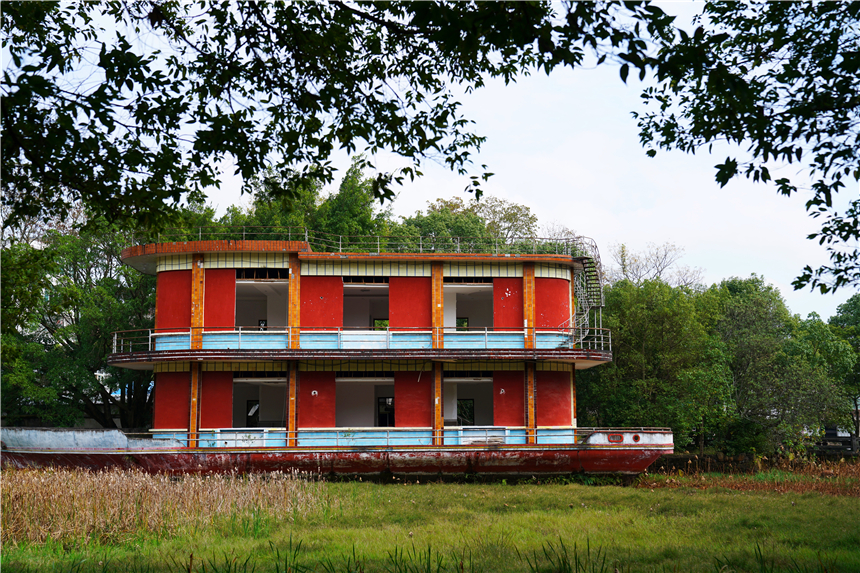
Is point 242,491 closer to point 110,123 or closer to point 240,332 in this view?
point 110,123

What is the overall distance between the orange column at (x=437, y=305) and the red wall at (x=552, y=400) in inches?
146

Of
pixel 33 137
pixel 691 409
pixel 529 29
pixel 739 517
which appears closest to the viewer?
pixel 529 29

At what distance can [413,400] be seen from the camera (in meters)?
25.4

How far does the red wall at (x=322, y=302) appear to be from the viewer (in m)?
25.2

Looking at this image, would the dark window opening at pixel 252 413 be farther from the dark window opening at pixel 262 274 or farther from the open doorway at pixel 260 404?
the dark window opening at pixel 262 274

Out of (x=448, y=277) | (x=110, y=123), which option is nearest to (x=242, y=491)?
(x=110, y=123)

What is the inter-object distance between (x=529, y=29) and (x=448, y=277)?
2021cm

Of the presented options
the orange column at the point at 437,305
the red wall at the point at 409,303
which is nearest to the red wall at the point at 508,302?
the orange column at the point at 437,305

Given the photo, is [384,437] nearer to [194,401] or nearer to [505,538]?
[194,401]

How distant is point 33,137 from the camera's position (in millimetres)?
8133

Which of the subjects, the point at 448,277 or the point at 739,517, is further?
the point at 448,277

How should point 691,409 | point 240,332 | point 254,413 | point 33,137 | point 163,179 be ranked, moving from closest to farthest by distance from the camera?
point 33,137 < point 163,179 < point 240,332 < point 691,409 < point 254,413

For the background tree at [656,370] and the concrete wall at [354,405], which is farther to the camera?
the background tree at [656,370]

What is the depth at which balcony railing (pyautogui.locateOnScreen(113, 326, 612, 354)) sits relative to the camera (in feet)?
80.3
